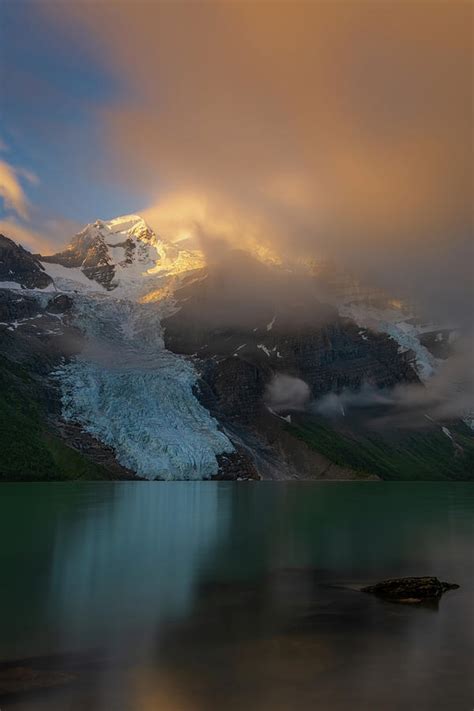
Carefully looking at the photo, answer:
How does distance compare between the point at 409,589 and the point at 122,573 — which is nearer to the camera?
the point at 409,589

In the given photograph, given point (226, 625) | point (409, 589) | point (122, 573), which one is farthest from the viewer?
point (122, 573)

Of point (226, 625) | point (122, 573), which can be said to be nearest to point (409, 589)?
point (226, 625)

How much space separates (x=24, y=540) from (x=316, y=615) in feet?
112

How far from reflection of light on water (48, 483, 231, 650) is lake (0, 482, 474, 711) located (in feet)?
0.51

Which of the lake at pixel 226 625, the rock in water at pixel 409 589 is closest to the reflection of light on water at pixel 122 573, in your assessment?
the lake at pixel 226 625

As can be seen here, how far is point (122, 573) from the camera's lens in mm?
44844

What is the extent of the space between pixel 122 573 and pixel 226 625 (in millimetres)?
16085

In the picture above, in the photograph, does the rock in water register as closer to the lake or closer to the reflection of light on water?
the lake

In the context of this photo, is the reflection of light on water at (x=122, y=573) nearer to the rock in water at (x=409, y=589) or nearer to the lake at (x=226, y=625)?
the lake at (x=226, y=625)

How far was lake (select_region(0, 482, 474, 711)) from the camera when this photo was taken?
21688mm

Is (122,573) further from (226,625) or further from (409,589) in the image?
(409,589)

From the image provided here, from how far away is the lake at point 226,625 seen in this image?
71.2ft

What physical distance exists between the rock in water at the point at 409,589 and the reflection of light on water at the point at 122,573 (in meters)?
11.4

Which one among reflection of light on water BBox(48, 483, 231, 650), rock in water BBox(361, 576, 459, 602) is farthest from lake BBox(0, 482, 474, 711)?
rock in water BBox(361, 576, 459, 602)
